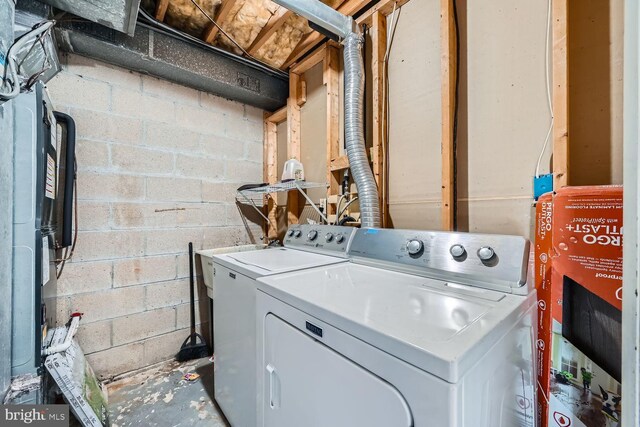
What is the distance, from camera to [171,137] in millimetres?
2150

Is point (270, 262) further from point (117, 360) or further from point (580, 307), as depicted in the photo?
point (117, 360)

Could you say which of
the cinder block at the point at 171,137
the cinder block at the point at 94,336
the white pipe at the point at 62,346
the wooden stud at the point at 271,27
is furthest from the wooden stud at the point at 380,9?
the cinder block at the point at 94,336

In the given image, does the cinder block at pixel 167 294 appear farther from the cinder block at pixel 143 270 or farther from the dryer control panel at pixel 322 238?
the dryer control panel at pixel 322 238

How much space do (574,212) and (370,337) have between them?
0.80 meters

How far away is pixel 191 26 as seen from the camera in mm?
1947

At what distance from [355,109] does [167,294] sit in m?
2.00

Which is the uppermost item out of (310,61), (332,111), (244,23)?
(244,23)

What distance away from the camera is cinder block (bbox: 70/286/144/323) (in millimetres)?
1811

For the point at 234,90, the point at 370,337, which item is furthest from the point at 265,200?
the point at 370,337

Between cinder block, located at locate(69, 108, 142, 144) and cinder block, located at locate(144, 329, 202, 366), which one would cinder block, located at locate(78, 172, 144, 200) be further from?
cinder block, located at locate(144, 329, 202, 366)

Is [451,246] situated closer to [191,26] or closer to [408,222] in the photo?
[408,222]

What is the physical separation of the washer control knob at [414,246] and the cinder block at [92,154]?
2.10 metres

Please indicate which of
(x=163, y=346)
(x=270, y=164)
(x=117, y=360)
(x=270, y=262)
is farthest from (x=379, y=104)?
(x=117, y=360)

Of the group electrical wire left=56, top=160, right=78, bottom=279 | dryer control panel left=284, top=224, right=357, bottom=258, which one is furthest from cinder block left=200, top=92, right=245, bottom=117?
dryer control panel left=284, top=224, right=357, bottom=258
